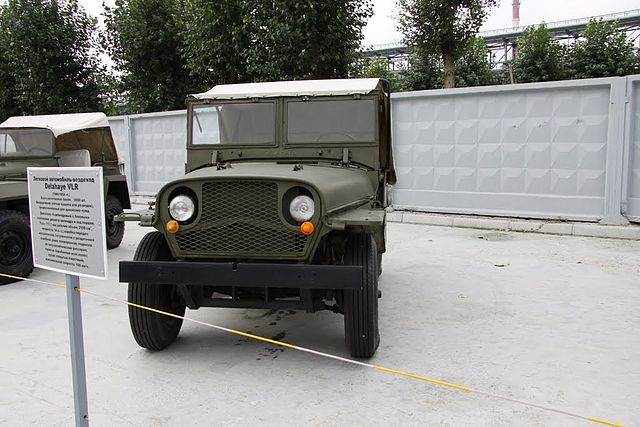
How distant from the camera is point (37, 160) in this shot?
7.39 meters

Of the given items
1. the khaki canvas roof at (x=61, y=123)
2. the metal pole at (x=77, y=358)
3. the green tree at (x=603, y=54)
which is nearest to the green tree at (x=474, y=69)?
the green tree at (x=603, y=54)

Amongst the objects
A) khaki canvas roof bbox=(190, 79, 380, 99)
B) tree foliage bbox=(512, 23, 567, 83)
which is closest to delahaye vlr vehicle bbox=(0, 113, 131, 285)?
khaki canvas roof bbox=(190, 79, 380, 99)

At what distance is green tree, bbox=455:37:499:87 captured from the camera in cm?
2283

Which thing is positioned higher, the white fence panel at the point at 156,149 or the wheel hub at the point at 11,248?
the white fence panel at the point at 156,149

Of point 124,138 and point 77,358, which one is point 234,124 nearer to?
point 77,358

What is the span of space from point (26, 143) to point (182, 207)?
4924 millimetres

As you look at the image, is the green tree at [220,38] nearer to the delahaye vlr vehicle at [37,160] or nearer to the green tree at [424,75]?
the delahaye vlr vehicle at [37,160]

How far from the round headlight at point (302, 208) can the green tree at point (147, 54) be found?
532 inches

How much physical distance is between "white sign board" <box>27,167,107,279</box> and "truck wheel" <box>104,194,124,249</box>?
559 cm

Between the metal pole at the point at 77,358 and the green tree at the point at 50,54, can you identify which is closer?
the metal pole at the point at 77,358

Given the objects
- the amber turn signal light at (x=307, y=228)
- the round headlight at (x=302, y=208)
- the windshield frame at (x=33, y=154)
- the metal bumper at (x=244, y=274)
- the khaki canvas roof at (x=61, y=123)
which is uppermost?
the khaki canvas roof at (x=61, y=123)

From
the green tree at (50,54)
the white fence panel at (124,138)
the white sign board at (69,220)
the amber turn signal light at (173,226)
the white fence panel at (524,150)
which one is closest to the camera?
the white sign board at (69,220)

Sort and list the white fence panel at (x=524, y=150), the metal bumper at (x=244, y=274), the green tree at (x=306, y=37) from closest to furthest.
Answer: the metal bumper at (x=244, y=274) < the white fence panel at (x=524, y=150) < the green tree at (x=306, y=37)

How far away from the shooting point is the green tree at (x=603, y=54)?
20219mm
